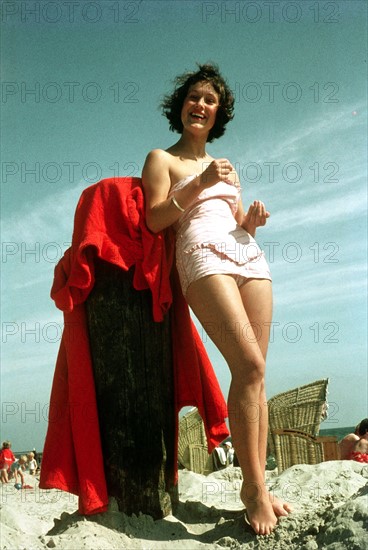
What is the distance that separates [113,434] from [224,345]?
0.63m

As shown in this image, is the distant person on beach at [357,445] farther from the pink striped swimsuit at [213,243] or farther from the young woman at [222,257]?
the pink striped swimsuit at [213,243]

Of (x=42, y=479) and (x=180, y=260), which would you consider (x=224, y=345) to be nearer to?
(x=180, y=260)

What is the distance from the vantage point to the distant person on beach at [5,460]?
10.3 metres

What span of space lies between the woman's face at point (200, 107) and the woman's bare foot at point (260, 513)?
5.91ft

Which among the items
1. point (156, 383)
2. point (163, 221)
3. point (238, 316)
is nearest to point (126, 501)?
point (156, 383)

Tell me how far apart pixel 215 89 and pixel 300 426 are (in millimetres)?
4918

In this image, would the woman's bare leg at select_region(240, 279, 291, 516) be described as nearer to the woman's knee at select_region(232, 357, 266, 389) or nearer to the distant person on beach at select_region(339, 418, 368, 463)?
the woman's knee at select_region(232, 357, 266, 389)

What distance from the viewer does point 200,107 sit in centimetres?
279

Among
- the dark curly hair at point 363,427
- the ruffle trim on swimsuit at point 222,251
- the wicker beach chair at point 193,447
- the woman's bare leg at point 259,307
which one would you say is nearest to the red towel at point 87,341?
the ruffle trim on swimsuit at point 222,251

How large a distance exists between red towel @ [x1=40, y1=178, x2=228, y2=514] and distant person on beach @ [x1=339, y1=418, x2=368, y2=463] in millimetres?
3443

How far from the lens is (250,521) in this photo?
215 centimetres

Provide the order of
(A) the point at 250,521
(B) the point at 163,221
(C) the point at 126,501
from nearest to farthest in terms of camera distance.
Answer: (A) the point at 250,521 → (C) the point at 126,501 → (B) the point at 163,221

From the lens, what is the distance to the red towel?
2.32 metres

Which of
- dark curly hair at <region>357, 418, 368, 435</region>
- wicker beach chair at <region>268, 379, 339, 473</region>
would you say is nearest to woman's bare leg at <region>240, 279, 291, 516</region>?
wicker beach chair at <region>268, 379, 339, 473</region>
